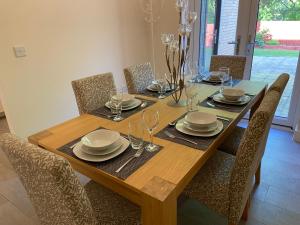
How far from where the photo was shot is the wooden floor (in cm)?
171

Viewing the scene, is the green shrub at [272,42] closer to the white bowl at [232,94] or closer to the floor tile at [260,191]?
the white bowl at [232,94]

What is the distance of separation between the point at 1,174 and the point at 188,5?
3.11 meters

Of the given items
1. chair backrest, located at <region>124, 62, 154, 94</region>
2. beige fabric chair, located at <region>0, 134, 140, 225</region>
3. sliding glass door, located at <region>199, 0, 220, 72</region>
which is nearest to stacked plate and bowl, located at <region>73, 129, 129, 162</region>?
beige fabric chair, located at <region>0, 134, 140, 225</region>

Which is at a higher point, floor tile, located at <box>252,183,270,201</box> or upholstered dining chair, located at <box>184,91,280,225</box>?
upholstered dining chair, located at <box>184,91,280,225</box>

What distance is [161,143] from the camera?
4.13 feet

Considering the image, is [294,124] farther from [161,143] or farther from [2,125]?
[2,125]

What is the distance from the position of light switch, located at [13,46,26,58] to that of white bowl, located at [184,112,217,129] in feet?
6.07

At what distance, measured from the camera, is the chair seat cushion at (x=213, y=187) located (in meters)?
1.27

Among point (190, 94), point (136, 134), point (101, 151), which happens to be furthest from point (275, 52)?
point (101, 151)

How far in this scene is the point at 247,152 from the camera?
111 cm

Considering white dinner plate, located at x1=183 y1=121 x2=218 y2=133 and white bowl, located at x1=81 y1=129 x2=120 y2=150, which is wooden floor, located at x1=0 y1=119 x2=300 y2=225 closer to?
white dinner plate, located at x1=183 y1=121 x2=218 y2=133

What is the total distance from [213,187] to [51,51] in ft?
7.20

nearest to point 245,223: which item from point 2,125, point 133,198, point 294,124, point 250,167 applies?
point 250,167

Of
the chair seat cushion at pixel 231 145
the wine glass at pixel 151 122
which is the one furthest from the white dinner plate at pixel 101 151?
the chair seat cushion at pixel 231 145
